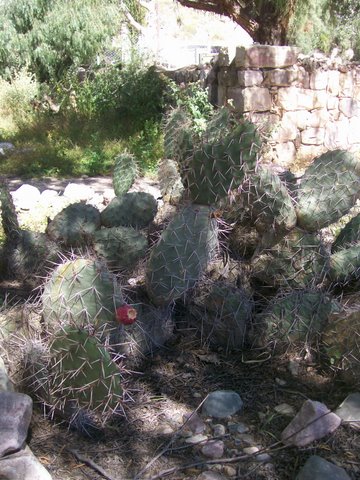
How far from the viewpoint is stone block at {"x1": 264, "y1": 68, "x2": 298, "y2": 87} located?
24.4 feet

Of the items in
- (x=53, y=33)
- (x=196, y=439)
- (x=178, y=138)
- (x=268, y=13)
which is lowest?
(x=196, y=439)

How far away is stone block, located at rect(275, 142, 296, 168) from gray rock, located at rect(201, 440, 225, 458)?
6.02 m

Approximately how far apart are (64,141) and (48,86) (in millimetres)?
2621

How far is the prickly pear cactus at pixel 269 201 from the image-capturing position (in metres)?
2.76

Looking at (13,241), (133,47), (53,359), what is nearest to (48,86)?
(133,47)

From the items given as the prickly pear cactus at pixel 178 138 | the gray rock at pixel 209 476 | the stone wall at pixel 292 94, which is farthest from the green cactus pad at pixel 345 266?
the stone wall at pixel 292 94

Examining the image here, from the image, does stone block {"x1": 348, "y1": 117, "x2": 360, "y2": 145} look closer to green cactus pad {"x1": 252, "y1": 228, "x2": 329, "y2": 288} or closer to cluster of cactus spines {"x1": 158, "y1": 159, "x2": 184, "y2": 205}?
cluster of cactus spines {"x1": 158, "y1": 159, "x2": 184, "y2": 205}

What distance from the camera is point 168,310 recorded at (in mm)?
2715

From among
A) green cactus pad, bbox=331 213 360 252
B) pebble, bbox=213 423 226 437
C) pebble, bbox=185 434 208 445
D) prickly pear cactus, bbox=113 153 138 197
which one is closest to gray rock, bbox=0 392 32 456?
pebble, bbox=185 434 208 445

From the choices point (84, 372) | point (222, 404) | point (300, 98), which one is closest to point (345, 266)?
point (222, 404)

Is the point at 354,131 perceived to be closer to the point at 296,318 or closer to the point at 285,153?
the point at 285,153

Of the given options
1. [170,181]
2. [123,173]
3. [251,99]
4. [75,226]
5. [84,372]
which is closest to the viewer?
[84,372]

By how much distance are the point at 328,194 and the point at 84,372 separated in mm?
1589

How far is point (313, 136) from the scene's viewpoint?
8.09 metres
